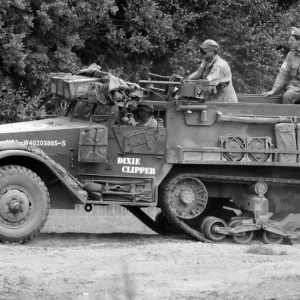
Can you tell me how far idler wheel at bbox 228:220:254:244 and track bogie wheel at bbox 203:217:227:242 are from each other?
13 centimetres

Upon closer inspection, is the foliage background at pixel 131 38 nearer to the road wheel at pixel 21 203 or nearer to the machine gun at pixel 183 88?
the machine gun at pixel 183 88

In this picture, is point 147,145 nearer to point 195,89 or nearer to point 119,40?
point 195,89

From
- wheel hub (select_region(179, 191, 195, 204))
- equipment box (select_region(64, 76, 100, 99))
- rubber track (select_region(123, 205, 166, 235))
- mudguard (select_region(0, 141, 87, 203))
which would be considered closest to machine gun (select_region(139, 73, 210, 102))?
equipment box (select_region(64, 76, 100, 99))

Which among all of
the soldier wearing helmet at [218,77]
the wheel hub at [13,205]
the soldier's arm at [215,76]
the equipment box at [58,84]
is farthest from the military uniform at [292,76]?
the wheel hub at [13,205]

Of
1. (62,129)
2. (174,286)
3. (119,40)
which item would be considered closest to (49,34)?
(119,40)

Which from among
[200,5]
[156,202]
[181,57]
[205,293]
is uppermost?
[200,5]

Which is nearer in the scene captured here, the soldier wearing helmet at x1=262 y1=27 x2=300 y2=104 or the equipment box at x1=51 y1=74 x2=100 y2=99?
the equipment box at x1=51 y1=74 x2=100 y2=99

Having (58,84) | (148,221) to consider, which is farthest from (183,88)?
(148,221)

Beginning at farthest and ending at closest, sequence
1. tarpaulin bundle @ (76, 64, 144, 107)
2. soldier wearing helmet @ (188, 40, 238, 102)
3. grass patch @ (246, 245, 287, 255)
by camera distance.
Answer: soldier wearing helmet @ (188, 40, 238, 102)
tarpaulin bundle @ (76, 64, 144, 107)
grass patch @ (246, 245, 287, 255)

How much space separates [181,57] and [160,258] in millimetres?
10752

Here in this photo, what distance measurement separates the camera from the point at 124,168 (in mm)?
12859

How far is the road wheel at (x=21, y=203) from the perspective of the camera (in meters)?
11.7

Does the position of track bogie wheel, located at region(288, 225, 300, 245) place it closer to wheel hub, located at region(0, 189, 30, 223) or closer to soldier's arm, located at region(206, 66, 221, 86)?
soldier's arm, located at region(206, 66, 221, 86)

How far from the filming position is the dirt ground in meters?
8.59
